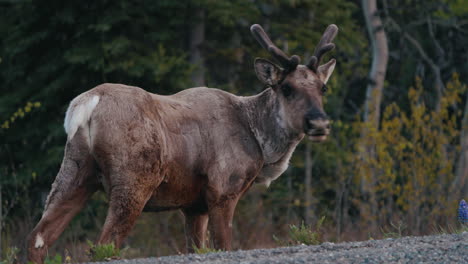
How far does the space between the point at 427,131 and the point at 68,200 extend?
Result: 350 inches

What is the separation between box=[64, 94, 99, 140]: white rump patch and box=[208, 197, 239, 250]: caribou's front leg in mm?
1488

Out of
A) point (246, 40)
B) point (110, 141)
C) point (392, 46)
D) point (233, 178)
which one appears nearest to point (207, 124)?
point (233, 178)

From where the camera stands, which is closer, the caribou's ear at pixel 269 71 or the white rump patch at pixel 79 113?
the white rump patch at pixel 79 113

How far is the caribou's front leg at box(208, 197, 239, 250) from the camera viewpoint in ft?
25.5

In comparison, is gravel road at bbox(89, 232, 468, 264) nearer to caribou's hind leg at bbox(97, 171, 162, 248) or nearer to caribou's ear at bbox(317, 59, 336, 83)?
caribou's hind leg at bbox(97, 171, 162, 248)

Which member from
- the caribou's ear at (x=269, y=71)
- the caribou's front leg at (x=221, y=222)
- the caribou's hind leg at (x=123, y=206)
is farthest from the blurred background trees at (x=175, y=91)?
the caribou's hind leg at (x=123, y=206)

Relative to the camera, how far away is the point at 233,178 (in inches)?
308

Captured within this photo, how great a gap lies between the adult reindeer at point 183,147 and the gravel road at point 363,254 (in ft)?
3.95

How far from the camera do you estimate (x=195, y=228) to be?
27.5 feet

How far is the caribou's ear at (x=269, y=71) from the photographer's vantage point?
8.37 metres

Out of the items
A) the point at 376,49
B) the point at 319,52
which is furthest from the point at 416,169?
the point at 319,52

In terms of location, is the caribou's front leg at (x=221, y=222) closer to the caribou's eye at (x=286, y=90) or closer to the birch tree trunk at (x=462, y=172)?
the caribou's eye at (x=286, y=90)

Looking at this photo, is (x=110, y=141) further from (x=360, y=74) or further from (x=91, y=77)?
(x=360, y=74)

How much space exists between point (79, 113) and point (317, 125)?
6.91ft
